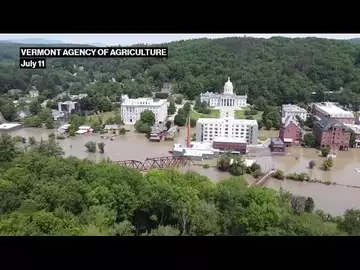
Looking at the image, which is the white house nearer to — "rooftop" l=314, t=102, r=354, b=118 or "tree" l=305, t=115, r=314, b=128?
"tree" l=305, t=115, r=314, b=128

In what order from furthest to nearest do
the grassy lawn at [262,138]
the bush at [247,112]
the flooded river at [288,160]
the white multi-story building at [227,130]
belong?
the bush at [247,112], the grassy lawn at [262,138], the white multi-story building at [227,130], the flooded river at [288,160]

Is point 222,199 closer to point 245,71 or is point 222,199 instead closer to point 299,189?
point 299,189

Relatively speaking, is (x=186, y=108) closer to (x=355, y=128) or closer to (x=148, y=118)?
(x=148, y=118)

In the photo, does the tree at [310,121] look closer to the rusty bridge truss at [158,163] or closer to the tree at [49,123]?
the rusty bridge truss at [158,163]

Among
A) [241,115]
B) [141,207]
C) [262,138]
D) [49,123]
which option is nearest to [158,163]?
[262,138]

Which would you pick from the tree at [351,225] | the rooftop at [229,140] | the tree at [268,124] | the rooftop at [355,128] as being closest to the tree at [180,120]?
the rooftop at [229,140]

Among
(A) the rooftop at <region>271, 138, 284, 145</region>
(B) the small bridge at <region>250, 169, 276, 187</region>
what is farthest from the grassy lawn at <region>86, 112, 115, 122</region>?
(B) the small bridge at <region>250, 169, 276, 187</region>
